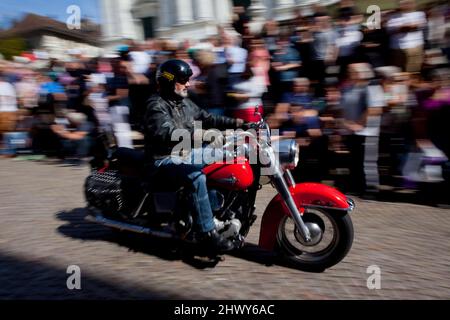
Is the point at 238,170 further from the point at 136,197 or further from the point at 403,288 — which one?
the point at 403,288

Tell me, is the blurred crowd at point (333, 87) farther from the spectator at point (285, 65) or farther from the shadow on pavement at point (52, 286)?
the shadow on pavement at point (52, 286)

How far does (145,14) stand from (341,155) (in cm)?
2148

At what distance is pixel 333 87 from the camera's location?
6312mm

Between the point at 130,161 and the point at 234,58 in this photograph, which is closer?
the point at 130,161

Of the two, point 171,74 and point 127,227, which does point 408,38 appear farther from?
point 127,227

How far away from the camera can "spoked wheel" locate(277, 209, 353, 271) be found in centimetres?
362

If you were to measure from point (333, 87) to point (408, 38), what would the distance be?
49.1 inches

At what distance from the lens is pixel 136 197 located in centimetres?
415

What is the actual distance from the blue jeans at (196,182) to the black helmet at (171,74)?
1.99 feet

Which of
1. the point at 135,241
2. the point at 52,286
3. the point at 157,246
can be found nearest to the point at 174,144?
the point at 157,246

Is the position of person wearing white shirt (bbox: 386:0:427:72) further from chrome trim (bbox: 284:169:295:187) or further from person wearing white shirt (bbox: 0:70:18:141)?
person wearing white shirt (bbox: 0:70:18:141)

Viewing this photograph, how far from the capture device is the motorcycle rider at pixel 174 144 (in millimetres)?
3662

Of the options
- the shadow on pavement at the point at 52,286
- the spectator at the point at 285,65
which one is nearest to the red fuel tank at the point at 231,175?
the shadow on pavement at the point at 52,286
